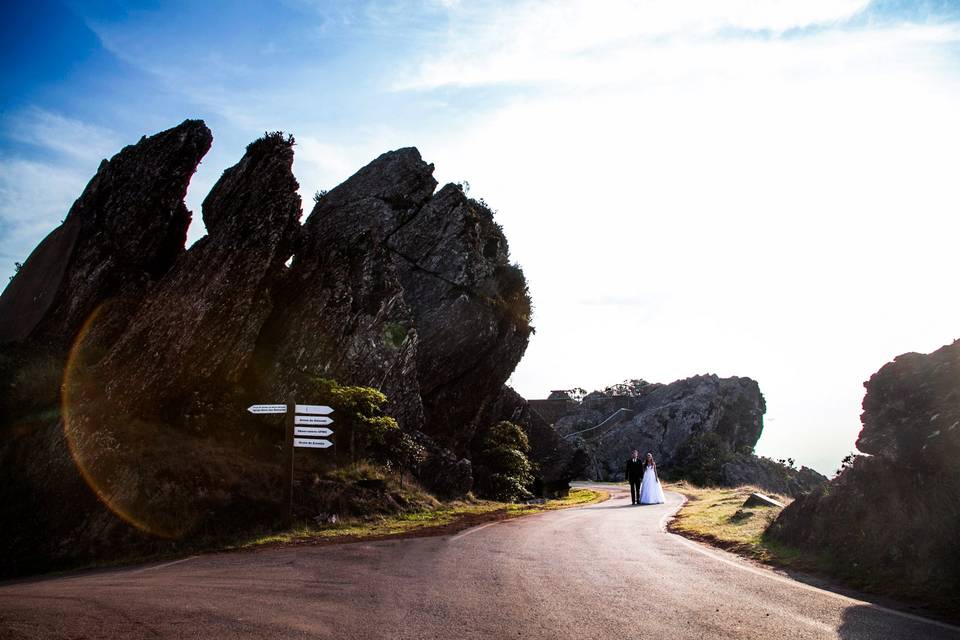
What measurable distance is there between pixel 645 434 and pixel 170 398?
5343 cm

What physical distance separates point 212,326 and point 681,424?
5313 centimetres

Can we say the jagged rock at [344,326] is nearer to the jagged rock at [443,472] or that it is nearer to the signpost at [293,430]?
the jagged rock at [443,472]

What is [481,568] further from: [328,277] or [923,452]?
[328,277]

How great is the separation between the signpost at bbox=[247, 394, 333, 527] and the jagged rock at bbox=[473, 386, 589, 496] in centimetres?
2179

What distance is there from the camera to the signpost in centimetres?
1712

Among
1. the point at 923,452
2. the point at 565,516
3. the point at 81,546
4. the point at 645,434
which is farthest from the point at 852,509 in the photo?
the point at 645,434

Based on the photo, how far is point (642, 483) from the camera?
28.6 meters

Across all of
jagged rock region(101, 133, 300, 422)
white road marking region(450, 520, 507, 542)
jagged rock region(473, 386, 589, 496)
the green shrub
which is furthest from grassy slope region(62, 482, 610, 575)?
the green shrub

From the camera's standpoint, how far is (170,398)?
19422mm

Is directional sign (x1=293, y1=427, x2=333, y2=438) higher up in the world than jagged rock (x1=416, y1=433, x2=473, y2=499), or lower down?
higher up

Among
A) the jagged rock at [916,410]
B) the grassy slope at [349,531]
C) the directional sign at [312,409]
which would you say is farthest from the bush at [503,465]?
the jagged rock at [916,410]

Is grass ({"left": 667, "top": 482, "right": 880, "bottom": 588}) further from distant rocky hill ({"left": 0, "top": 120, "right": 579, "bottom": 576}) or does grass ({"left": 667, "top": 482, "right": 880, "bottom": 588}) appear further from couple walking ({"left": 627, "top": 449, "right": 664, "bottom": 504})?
distant rocky hill ({"left": 0, "top": 120, "right": 579, "bottom": 576})

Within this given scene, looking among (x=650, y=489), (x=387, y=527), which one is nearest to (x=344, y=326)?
(x=387, y=527)

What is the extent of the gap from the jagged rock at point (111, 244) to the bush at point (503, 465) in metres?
18.9
